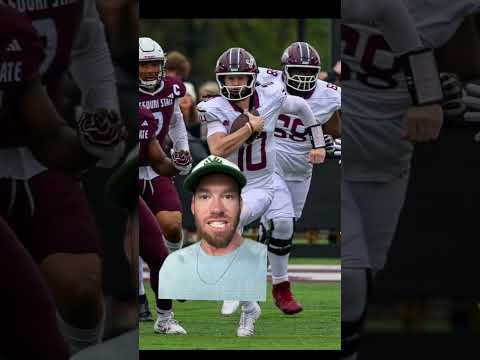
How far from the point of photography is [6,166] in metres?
5.55

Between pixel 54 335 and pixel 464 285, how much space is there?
67.5 inches

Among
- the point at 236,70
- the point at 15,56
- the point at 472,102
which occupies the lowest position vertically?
the point at 472,102

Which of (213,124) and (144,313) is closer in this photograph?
(213,124)

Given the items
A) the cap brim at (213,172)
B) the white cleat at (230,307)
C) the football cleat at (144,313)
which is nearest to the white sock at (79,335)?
the cap brim at (213,172)

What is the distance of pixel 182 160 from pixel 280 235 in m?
0.78

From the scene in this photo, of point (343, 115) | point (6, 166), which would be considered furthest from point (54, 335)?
point (343, 115)

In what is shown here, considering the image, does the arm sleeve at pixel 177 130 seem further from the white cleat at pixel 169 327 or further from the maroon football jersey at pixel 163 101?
the white cleat at pixel 169 327

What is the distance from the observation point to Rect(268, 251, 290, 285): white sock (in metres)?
8.12

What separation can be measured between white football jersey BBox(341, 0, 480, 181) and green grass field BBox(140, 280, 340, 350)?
4.95 feet

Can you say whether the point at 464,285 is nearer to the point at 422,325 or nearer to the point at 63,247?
the point at 422,325

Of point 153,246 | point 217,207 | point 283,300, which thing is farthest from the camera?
point 283,300

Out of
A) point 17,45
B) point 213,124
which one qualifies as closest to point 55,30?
point 17,45

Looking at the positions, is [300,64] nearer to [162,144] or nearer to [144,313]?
[162,144]

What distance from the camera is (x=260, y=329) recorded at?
25.1 ft
